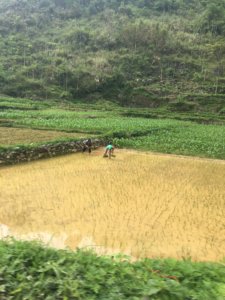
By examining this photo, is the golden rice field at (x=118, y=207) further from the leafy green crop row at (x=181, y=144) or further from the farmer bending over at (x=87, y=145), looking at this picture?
the leafy green crop row at (x=181, y=144)

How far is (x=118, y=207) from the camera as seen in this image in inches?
377

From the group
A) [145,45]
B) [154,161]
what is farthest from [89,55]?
[154,161]

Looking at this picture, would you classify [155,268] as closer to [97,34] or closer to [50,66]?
[50,66]

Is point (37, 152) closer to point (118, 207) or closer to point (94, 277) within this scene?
point (118, 207)

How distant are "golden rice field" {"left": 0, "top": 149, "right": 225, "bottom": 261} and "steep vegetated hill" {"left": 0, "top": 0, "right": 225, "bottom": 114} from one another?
35.5m

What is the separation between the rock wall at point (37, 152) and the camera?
48.7 feet

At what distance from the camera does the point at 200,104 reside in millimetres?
48000

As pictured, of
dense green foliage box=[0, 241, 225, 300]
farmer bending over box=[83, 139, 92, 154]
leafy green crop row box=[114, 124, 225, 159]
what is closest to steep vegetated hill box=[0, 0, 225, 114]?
leafy green crop row box=[114, 124, 225, 159]

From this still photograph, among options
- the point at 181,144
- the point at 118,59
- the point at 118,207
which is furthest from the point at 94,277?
→ the point at 118,59

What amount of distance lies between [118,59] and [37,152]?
51.8 m

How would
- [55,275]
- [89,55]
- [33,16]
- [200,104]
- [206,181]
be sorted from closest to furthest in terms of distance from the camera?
[55,275], [206,181], [200,104], [89,55], [33,16]

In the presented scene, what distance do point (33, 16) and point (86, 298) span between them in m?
97.3

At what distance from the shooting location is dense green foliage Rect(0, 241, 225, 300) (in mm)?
3516

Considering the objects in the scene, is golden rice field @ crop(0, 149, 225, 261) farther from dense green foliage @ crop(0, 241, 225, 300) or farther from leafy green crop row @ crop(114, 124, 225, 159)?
leafy green crop row @ crop(114, 124, 225, 159)
